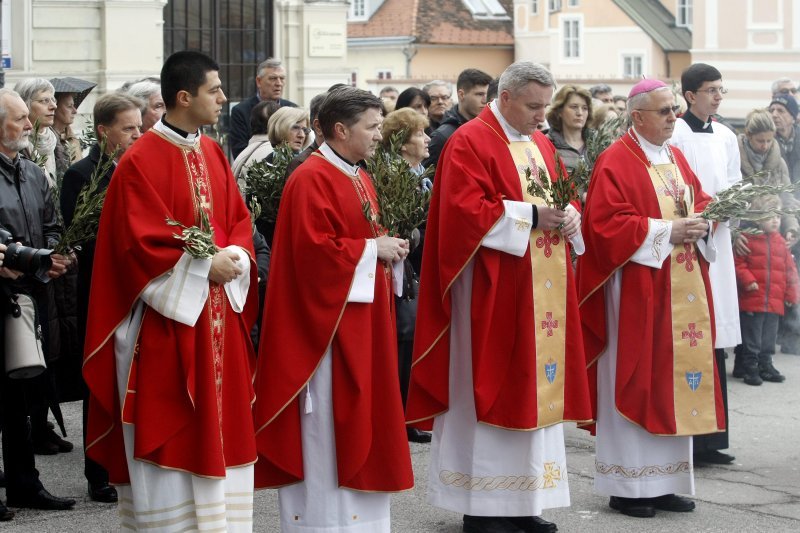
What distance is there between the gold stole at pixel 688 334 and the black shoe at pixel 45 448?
12.1ft

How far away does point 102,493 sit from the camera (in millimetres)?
7492

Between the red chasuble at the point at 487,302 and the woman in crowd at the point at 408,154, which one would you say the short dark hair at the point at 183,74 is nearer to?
the red chasuble at the point at 487,302

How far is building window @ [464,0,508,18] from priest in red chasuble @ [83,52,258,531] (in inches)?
2057

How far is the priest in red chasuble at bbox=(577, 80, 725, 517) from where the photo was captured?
7445 mm

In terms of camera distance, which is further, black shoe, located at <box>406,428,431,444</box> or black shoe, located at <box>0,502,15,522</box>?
black shoe, located at <box>406,428,431,444</box>

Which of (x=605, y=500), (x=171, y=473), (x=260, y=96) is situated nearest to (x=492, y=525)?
(x=605, y=500)

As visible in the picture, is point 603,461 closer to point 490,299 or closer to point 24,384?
point 490,299

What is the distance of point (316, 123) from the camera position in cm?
670

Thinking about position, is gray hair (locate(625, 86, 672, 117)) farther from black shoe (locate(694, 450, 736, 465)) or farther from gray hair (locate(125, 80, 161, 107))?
gray hair (locate(125, 80, 161, 107))

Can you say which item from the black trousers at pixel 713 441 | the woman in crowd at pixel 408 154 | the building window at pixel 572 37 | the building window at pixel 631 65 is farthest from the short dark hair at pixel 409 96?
the building window at pixel 572 37

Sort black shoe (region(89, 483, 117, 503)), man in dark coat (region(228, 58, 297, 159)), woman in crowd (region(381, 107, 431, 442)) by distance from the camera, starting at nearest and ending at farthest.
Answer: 1. black shoe (region(89, 483, 117, 503))
2. woman in crowd (region(381, 107, 431, 442))
3. man in dark coat (region(228, 58, 297, 159))

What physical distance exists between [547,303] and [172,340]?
2023 millimetres

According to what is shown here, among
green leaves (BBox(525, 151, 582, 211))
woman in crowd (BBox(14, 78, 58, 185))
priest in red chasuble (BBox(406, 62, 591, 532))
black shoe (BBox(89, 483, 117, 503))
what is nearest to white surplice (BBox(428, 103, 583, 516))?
priest in red chasuble (BBox(406, 62, 591, 532))

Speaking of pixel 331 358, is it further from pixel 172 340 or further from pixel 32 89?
pixel 32 89
